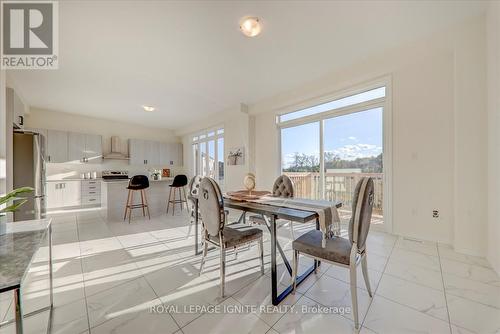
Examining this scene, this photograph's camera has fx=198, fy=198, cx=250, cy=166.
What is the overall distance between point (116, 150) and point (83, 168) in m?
1.01

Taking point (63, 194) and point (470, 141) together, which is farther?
point (63, 194)

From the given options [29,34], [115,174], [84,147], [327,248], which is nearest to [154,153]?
[115,174]

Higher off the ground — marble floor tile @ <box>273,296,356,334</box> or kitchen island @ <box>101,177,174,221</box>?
kitchen island @ <box>101,177,174,221</box>

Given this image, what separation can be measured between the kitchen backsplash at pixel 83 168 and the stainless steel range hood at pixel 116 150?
20 centimetres

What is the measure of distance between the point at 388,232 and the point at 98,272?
3929 mm

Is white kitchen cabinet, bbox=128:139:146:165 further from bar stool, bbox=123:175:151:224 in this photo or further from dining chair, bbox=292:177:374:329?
dining chair, bbox=292:177:374:329

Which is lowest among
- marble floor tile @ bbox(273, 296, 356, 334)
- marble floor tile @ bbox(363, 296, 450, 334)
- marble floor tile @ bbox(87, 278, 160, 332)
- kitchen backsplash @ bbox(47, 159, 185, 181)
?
marble floor tile @ bbox(87, 278, 160, 332)

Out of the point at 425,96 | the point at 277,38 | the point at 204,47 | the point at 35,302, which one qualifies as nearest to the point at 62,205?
the point at 35,302

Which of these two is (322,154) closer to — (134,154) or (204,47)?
(204,47)

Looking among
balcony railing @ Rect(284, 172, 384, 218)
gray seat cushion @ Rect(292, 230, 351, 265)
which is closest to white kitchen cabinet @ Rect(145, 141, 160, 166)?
balcony railing @ Rect(284, 172, 384, 218)

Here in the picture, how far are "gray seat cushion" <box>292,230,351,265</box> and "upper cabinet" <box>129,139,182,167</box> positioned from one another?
6.66 metres

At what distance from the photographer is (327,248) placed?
5.15ft

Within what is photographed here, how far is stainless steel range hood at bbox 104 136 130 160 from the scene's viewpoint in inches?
250

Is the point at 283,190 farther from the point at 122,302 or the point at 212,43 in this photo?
the point at 212,43
